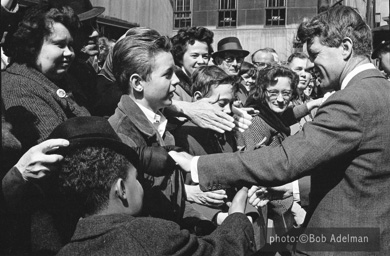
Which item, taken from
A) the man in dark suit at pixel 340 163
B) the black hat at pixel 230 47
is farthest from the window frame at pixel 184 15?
the man in dark suit at pixel 340 163

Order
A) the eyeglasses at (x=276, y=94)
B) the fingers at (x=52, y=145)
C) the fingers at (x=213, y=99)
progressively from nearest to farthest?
the fingers at (x=52, y=145)
the fingers at (x=213, y=99)
the eyeglasses at (x=276, y=94)

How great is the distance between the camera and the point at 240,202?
2785mm

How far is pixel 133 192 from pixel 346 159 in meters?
1.06

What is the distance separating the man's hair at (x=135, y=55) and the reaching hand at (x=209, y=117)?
18.0 inches

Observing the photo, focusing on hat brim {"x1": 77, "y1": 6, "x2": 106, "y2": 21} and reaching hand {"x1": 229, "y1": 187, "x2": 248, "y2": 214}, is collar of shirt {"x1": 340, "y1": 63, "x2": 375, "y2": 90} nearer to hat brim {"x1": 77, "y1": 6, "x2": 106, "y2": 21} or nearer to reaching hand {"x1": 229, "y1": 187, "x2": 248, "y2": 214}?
reaching hand {"x1": 229, "y1": 187, "x2": 248, "y2": 214}

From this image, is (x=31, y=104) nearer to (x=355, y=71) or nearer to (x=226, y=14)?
(x=355, y=71)

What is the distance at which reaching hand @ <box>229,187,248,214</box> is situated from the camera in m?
2.74

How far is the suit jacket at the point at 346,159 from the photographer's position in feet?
8.34

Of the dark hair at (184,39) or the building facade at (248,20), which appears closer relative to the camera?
the dark hair at (184,39)

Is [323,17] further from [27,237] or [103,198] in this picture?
[27,237]

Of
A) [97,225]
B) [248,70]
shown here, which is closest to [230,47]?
[248,70]

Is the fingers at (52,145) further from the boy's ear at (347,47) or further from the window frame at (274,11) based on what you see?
the window frame at (274,11)

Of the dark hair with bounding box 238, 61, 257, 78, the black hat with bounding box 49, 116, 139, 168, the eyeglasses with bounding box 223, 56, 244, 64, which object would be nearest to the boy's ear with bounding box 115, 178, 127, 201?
the black hat with bounding box 49, 116, 139, 168

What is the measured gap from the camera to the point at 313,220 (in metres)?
2.71
